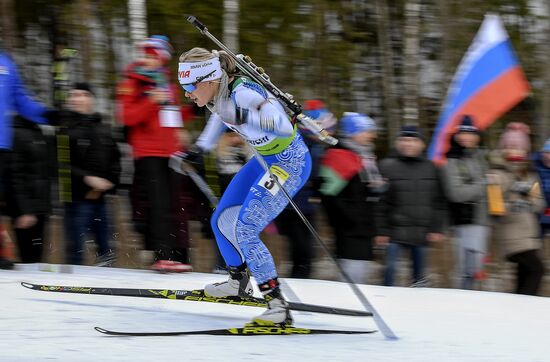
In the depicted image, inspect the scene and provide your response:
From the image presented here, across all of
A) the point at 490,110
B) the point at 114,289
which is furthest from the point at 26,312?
the point at 490,110

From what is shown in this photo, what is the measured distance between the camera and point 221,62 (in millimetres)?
5609

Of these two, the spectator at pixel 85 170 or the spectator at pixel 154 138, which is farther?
the spectator at pixel 85 170

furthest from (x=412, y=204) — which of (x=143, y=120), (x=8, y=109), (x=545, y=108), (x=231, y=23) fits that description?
(x=231, y=23)

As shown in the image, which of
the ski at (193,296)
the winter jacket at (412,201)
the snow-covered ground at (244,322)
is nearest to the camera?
the snow-covered ground at (244,322)

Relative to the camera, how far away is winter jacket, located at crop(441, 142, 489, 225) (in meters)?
7.71

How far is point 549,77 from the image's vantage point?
10547mm

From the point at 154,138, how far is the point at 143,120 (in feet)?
0.56

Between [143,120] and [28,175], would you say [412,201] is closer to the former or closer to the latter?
[143,120]

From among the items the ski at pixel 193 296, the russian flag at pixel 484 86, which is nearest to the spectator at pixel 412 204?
the russian flag at pixel 484 86

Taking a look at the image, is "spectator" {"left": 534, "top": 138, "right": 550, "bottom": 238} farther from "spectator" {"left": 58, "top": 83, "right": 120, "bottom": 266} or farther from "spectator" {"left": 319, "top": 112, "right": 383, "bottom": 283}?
"spectator" {"left": 58, "top": 83, "right": 120, "bottom": 266}

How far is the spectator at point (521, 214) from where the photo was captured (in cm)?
765

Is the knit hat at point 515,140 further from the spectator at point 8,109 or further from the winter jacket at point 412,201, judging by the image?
the spectator at point 8,109

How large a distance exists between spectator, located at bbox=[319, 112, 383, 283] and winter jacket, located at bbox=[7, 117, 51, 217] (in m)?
2.30

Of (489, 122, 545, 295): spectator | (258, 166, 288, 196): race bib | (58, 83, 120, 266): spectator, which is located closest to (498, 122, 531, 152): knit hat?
(489, 122, 545, 295): spectator
